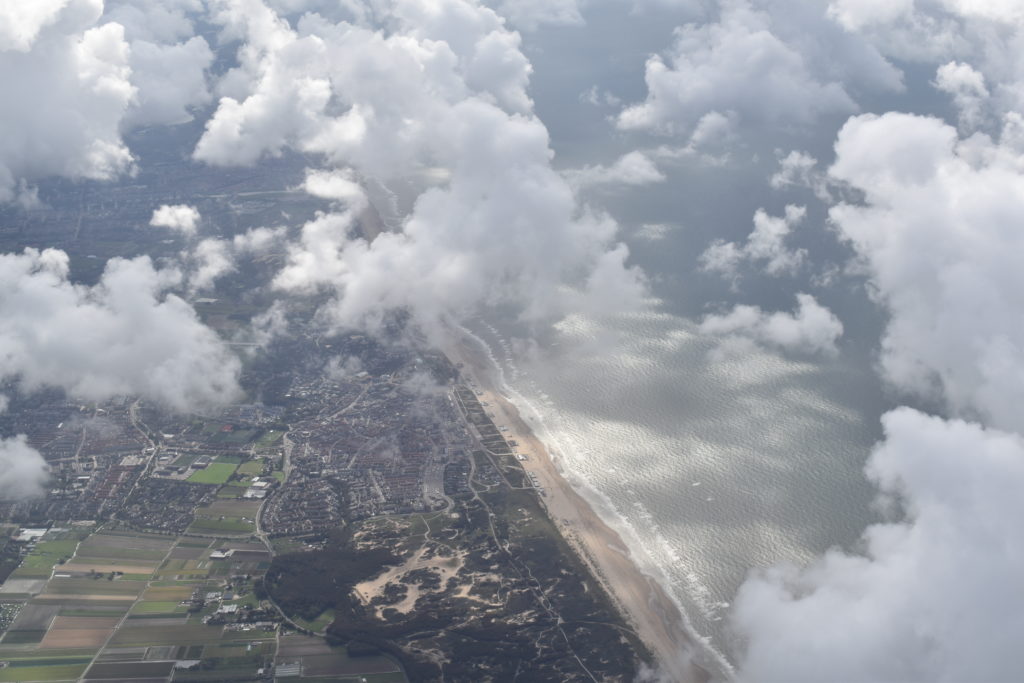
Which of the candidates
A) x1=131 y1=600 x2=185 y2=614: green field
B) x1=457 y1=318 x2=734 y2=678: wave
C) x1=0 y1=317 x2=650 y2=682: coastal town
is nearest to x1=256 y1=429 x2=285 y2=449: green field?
x1=0 y1=317 x2=650 y2=682: coastal town

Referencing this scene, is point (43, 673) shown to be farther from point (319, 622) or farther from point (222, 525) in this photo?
point (319, 622)

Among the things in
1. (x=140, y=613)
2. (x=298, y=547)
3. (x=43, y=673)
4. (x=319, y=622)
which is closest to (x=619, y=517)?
(x=319, y=622)

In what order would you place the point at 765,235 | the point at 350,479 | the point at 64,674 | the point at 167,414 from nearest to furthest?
1. the point at 64,674
2. the point at 350,479
3. the point at 167,414
4. the point at 765,235

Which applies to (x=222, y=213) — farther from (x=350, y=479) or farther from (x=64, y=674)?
(x=64, y=674)

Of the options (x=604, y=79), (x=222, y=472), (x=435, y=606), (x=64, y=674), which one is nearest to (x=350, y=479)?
(x=222, y=472)

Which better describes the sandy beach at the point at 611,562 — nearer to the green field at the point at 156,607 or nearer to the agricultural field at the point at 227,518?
the agricultural field at the point at 227,518

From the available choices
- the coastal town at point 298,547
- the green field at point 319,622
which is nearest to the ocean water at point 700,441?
the coastal town at point 298,547
